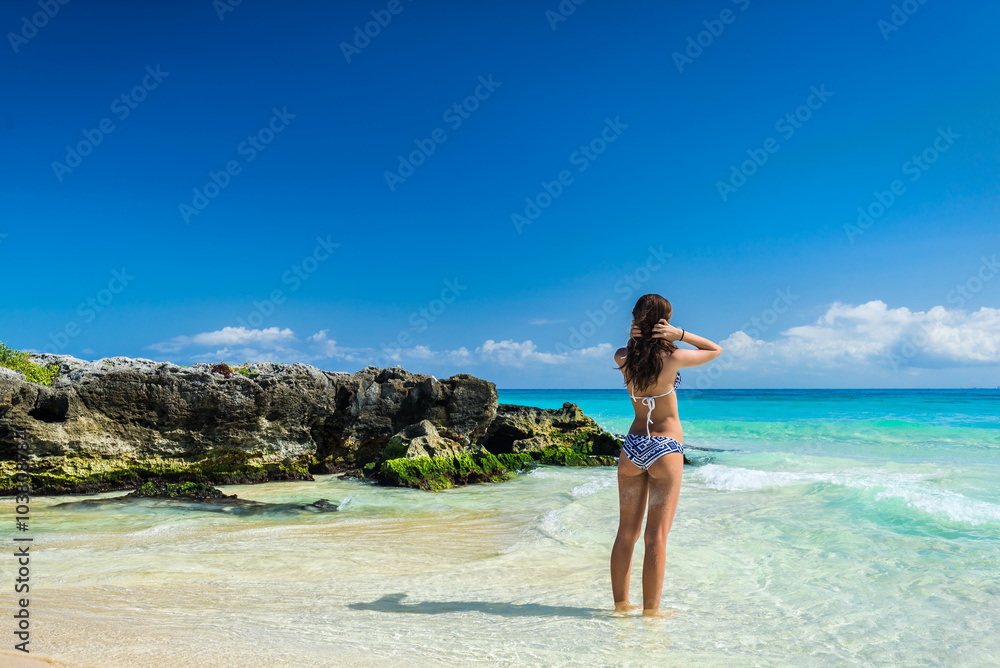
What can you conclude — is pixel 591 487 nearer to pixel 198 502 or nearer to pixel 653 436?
pixel 198 502

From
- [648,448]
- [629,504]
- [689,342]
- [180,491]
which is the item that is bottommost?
[180,491]

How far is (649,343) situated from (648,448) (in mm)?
774

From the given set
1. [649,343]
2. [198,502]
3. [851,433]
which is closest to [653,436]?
[649,343]

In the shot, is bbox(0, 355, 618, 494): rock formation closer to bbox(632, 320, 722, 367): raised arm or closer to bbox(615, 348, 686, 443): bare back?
bbox(615, 348, 686, 443): bare back

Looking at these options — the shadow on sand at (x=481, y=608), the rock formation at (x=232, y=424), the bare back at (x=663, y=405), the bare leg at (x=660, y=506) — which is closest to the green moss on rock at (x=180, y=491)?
the rock formation at (x=232, y=424)

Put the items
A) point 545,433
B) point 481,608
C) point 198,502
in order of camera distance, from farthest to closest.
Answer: point 545,433
point 198,502
point 481,608

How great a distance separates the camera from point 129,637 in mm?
3793

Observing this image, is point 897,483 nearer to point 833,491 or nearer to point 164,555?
point 833,491

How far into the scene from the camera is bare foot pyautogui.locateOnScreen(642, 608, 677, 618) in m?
4.53

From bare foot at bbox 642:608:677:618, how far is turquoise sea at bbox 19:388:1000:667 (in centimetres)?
9

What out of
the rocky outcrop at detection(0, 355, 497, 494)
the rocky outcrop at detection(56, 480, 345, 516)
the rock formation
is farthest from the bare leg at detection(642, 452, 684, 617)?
the rocky outcrop at detection(0, 355, 497, 494)

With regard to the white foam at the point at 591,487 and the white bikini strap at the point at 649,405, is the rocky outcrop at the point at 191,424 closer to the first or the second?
the white foam at the point at 591,487

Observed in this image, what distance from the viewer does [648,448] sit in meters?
4.34

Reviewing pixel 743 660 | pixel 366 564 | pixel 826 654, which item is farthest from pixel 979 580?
pixel 366 564
